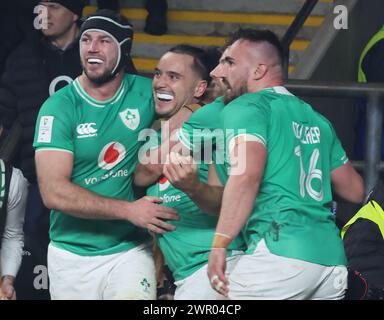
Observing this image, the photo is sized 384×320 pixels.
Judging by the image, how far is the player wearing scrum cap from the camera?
528 centimetres

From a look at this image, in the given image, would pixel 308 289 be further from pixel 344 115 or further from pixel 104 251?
pixel 344 115

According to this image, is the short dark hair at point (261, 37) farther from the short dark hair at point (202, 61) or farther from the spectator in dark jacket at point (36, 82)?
the spectator in dark jacket at point (36, 82)

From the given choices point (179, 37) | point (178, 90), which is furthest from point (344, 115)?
point (178, 90)

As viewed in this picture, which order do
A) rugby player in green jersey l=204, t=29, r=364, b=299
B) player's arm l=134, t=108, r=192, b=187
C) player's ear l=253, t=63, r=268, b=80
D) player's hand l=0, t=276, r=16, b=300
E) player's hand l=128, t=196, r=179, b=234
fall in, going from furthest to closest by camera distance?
player's hand l=0, t=276, r=16, b=300
player's arm l=134, t=108, r=192, b=187
player's hand l=128, t=196, r=179, b=234
player's ear l=253, t=63, r=268, b=80
rugby player in green jersey l=204, t=29, r=364, b=299

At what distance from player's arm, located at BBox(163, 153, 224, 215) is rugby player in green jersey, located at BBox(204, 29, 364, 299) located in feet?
0.45

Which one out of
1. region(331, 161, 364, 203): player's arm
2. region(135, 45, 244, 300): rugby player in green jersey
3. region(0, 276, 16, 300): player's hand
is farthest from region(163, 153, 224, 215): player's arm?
region(0, 276, 16, 300): player's hand

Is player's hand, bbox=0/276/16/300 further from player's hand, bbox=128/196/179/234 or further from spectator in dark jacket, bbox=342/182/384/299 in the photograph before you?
spectator in dark jacket, bbox=342/182/384/299

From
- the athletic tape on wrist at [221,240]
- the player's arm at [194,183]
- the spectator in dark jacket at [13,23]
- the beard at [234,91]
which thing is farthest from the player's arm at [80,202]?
the spectator in dark jacket at [13,23]

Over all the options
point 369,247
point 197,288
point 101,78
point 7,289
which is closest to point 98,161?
point 101,78

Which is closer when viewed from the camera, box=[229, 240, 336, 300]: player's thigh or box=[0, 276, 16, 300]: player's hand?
box=[229, 240, 336, 300]: player's thigh

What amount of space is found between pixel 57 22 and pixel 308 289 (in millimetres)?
2245

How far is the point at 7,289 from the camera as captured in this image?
584 centimetres

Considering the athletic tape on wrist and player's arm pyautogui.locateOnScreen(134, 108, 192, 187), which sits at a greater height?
→ player's arm pyautogui.locateOnScreen(134, 108, 192, 187)
